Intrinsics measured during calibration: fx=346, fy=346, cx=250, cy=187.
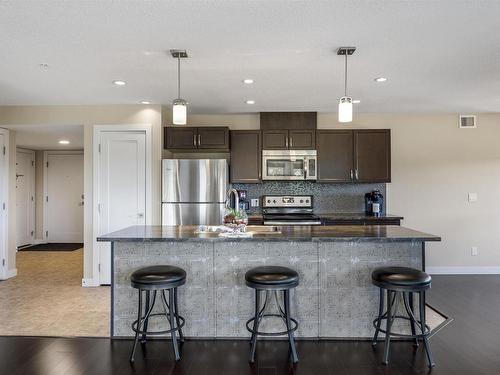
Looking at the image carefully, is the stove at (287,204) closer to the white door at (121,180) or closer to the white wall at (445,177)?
the white wall at (445,177)

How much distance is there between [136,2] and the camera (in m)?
2.11

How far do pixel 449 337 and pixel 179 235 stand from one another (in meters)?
2.45

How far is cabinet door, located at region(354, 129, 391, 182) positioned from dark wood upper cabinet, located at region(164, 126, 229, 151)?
1.89 metres

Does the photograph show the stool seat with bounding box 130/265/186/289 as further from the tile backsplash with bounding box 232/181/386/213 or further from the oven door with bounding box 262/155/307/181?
the tile backsplash with bounding box 232/181/386/213

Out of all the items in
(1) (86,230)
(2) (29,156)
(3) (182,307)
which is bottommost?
(3) (182,307)

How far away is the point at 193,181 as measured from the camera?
Result: 4.57m

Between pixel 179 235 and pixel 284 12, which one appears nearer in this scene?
pixel 284 12

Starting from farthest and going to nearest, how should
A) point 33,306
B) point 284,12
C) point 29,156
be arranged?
point 29,156 → point 33,306 → point 284,12

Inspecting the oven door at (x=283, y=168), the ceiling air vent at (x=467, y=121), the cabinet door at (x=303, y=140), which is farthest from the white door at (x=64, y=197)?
the ceiling air vent at (x=467, y=121)

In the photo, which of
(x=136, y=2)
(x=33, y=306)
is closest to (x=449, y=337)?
(x=136, y=2)

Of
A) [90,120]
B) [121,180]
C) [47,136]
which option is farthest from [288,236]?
[47,136]

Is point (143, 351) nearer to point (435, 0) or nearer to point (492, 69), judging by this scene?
point (435, 0)

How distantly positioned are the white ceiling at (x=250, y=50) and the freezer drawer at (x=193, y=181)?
850 millimetres

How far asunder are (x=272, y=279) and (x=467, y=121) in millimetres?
4471
